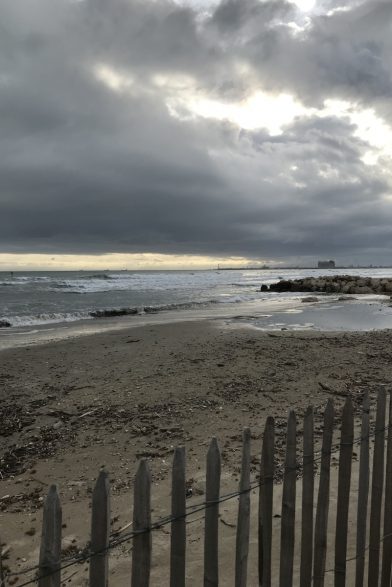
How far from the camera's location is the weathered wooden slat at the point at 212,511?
2.16m

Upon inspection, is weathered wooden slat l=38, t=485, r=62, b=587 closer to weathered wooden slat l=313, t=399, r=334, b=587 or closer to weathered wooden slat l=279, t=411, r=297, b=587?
weathered wooden slat l=279, t=411, r=297, b=587

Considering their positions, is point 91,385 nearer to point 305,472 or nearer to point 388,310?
point 305,472

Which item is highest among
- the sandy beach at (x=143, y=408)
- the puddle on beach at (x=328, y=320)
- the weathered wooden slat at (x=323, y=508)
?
the weathered wooden slat at (x=323, y=508)

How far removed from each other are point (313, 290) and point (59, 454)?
137 feet

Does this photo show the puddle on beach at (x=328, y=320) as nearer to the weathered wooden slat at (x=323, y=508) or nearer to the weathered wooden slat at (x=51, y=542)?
the weathered wooden slat at (x=323, y=508)

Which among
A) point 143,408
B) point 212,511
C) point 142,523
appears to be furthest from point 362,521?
point 143,408

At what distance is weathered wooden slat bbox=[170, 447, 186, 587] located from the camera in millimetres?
2074

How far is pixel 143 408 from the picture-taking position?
22.6 feet

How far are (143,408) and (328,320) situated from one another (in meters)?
13.7

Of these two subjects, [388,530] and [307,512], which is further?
[388,530]

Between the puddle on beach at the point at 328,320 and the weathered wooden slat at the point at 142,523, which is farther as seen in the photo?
the puddle on beach at the point at 328,320

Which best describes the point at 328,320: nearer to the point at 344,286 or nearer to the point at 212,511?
the point at 212,511

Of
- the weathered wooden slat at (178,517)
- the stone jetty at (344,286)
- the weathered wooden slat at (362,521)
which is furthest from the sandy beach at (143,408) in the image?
the stone jetty at (344,286)

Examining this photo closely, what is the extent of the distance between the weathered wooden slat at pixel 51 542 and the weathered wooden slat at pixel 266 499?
112 centimetres
